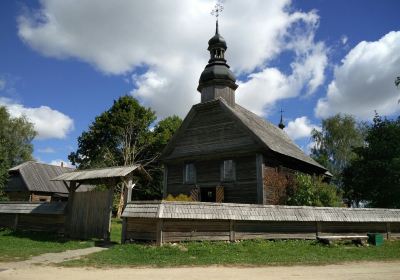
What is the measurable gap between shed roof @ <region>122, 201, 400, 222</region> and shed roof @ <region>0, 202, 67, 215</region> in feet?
18.1

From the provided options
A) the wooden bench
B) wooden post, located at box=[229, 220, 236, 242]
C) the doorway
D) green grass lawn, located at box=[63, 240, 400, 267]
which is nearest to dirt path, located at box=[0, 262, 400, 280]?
green grass lawn, located at box=[63, 240, 400, 267]

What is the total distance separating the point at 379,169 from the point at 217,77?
16.8m

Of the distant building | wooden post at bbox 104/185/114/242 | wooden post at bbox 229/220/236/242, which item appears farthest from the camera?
the distant building

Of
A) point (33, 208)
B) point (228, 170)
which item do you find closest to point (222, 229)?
point (228, 170)

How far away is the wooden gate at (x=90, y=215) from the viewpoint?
16562mm

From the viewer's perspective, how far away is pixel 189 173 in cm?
2527

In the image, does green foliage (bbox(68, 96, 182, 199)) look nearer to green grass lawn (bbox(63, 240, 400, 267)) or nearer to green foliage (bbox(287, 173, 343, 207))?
green foliage (bbox(287, 173, 343, 207))

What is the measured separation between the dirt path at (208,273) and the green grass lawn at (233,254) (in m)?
0.90

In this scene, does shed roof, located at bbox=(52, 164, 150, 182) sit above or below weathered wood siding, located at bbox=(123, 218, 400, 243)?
above

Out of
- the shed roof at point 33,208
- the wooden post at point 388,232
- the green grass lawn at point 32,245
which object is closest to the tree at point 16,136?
the shed roof at point 33,208

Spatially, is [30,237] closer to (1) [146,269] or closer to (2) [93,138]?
(1) [146,269]

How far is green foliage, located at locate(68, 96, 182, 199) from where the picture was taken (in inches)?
1603

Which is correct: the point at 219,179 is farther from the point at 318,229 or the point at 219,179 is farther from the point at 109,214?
the point at 109,214

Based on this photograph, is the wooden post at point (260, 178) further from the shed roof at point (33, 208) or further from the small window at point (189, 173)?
the shed roof at point (33, 208)
